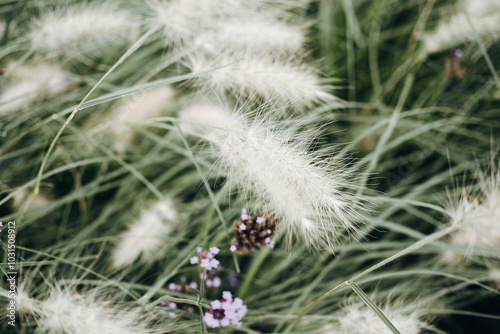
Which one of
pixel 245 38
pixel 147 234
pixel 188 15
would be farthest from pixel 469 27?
pixel 147 234

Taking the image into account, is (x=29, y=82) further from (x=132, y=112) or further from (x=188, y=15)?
(x=188, y=15)

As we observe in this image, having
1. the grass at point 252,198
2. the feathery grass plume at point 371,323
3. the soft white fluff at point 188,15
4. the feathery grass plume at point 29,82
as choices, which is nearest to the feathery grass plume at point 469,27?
the grass at point 252,198

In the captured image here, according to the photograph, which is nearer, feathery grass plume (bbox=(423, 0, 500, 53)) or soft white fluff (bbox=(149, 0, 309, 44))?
soft white fluff (bbox=(149, 0, 309, 44))

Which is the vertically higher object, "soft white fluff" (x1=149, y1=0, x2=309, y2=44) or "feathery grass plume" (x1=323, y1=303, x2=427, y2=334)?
"soft white fluff" (x1=149, y1=0, x2=309, y2=44)

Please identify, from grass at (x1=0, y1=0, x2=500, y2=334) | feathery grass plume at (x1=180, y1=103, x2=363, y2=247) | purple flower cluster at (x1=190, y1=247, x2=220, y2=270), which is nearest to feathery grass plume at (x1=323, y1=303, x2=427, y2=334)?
grass at (x1=0, y1=0, x2=500, y2=334)

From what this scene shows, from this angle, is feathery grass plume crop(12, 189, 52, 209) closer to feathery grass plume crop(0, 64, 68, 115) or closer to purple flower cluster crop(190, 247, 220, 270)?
feathery grass plume crop(0, 64, 68, 115)
